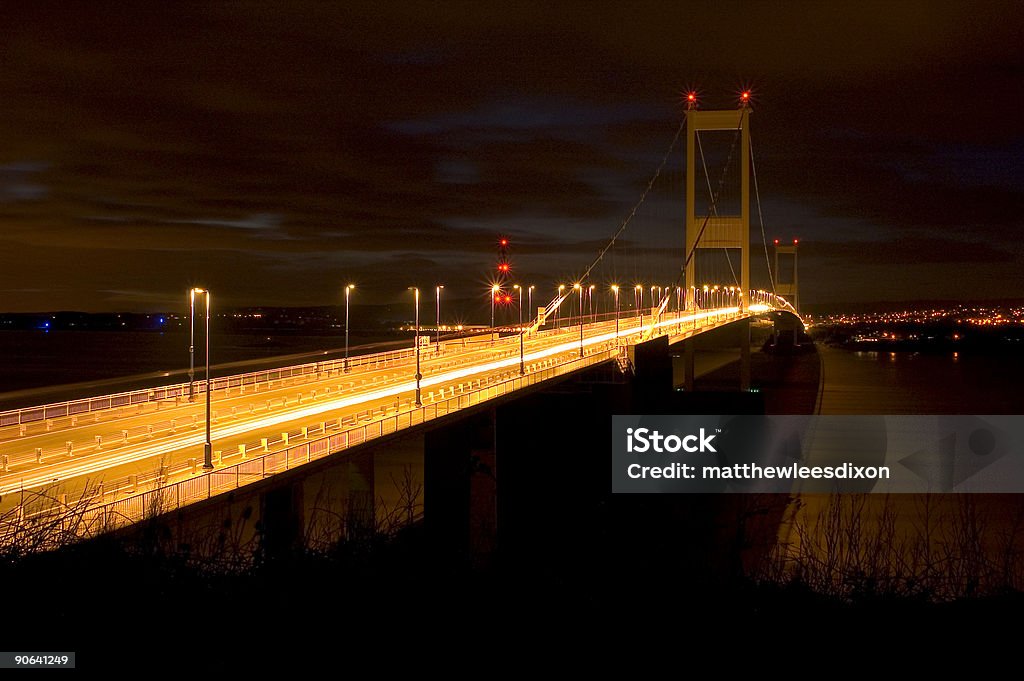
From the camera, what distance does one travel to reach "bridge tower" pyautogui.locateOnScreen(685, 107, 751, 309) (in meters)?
67.3

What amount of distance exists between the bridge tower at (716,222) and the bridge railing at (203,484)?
46685mm

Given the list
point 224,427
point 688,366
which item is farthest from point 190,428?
point 688,366

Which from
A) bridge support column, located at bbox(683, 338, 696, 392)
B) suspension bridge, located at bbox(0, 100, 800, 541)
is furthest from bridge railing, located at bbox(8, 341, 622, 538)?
bridge support column, located at bbox(683, 338, 696, 392)

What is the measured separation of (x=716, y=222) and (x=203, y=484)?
62443mm

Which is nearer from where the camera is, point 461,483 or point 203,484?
point 203,484

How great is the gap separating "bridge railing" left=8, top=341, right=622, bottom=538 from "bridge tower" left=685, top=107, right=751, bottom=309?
153 ft

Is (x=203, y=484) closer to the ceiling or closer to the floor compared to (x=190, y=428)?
closer to the ceiling

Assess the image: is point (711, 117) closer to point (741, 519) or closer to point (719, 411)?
point (719, 411)

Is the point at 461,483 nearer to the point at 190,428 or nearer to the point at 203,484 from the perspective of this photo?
the point at 190,428

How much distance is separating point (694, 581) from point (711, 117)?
7307 cm

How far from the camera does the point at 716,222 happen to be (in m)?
70.7

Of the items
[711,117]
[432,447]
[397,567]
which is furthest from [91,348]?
[397,567]

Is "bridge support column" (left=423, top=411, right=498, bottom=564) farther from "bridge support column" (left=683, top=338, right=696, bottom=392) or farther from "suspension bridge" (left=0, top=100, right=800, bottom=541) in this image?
"bridge support column" (left=683, top=338, right=696, bottom=392)

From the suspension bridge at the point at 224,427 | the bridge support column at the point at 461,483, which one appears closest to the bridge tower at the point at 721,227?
the suspension bridge at the point at 224,427
